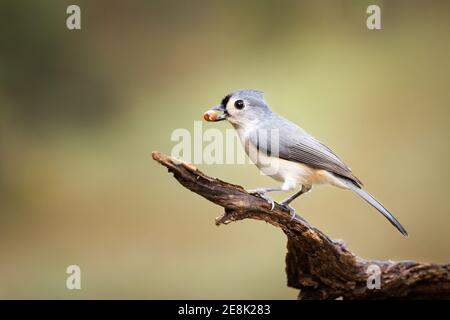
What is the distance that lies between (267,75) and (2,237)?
107 inches

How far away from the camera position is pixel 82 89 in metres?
5.41

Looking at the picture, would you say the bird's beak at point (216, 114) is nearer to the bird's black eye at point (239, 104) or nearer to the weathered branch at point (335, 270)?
the bird's black eye at point (239, 104)

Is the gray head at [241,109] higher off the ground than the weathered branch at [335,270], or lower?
higher

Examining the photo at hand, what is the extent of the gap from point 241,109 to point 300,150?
380 mm

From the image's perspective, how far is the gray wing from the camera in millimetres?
2984

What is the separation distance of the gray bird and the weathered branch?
17 cm

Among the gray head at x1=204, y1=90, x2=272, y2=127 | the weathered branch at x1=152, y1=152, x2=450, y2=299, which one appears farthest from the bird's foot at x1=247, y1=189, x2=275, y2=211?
the gray head at x1=204, y1=90, x2=272, y2=127

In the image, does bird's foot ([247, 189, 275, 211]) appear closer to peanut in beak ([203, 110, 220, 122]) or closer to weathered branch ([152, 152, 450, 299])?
weathered branch ([152, 152, 450, 299])

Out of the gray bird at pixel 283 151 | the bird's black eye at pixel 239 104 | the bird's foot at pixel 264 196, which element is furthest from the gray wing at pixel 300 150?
the bird's foot at pixel 264 196

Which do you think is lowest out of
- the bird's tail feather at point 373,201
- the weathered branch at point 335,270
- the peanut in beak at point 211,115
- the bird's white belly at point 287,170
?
the weathered branch at point 335,270

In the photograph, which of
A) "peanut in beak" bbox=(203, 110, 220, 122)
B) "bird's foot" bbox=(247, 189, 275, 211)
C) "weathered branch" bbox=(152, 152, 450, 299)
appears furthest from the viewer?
"peanut in beak" bbox=(203, 110, 220, 122)

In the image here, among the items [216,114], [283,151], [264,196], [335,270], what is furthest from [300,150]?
[335,270]

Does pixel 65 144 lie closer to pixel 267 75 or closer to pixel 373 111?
pixel 267 75

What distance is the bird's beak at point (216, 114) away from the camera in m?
3.06
